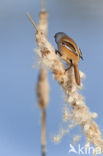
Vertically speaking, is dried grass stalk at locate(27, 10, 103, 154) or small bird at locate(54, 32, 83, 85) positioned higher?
small bird at locate(54, 32, 83, 85)

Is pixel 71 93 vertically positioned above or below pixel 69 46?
below

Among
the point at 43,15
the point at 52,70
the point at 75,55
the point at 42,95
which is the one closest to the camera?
the point at 42,95

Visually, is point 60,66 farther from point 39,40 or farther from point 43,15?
point 43,15

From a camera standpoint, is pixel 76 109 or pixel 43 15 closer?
pixel 43 15

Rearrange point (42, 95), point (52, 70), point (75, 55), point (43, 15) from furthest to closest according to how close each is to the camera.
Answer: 1. point (75, 55)
2. point (52, 70)
3. point (43, 15)
4. point (42, 95)

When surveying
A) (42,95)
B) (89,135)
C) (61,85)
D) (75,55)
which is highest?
(75,55)

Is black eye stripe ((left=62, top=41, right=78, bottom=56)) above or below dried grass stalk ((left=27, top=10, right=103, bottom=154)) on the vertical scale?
above

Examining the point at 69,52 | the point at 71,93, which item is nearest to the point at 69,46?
the point at 69,52

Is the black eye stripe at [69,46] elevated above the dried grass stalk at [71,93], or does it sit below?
above

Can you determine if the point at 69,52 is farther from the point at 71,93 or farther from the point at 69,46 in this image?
the point at 71,93

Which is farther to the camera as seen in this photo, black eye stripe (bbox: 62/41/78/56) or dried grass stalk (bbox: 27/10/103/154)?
black eye stripe (bbox: 62/41/78/56)

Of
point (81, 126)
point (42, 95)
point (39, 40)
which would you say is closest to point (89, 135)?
point (81, 126)
